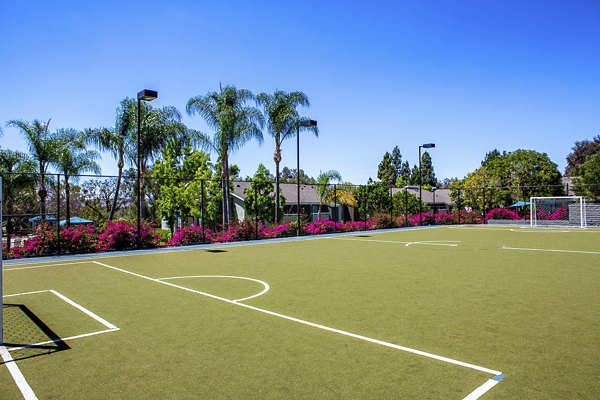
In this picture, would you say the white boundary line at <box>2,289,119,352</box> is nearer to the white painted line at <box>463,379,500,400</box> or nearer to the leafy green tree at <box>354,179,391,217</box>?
the white painted line at <box>463,379,500,400</box>

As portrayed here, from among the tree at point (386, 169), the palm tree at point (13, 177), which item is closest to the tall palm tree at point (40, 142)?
the palm tree at point (13, 177)

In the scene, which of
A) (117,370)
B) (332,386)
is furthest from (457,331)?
(117,370)

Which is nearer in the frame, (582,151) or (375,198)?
(375,198)

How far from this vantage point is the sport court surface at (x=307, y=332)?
13.0 feet

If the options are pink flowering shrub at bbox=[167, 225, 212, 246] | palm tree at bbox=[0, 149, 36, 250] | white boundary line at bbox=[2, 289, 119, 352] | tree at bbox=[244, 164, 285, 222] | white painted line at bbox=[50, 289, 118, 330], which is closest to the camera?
white boundary line at bbox=[2, 289, 119, 352]

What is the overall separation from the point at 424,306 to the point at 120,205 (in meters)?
36.2

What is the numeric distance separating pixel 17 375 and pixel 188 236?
46.3 ft

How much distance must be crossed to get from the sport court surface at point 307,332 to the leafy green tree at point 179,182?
78.0 feet

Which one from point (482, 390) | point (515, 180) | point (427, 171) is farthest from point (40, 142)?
point (427, 171)

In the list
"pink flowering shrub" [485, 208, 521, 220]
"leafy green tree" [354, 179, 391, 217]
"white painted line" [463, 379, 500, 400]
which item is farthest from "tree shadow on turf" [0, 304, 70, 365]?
"leafy green tree" [354, 179, 391, 217]

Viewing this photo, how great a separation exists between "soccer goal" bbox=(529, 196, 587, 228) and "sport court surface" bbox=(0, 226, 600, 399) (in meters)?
19.9

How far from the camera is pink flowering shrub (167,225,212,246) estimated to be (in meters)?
17.8

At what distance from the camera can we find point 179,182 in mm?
36219

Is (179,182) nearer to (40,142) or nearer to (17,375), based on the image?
(40,142)
